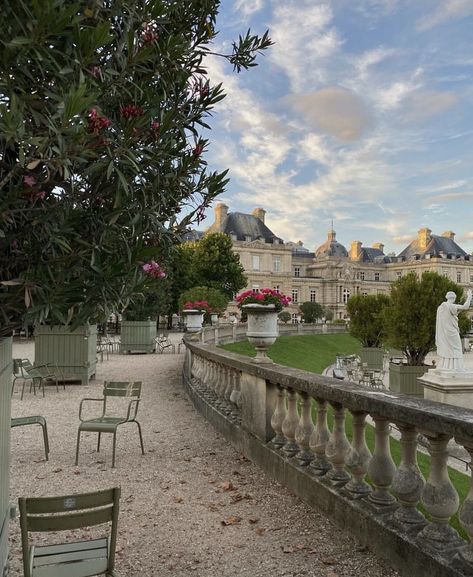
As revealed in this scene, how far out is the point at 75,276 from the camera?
2537 mm

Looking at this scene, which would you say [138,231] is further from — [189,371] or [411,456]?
[189,371]

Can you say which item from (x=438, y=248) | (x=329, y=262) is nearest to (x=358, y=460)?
(x=329, y=262)

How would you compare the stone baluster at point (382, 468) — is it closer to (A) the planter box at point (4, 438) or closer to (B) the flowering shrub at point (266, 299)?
(A) the planter box at point (4, 438)

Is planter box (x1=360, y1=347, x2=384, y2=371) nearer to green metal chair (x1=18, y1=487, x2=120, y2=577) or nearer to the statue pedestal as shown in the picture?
the statue pedestal

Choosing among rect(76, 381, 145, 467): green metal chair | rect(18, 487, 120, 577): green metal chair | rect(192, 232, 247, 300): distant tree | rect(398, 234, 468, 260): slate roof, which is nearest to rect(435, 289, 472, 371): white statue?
rect(76, 381, 145, 467): green metal chair

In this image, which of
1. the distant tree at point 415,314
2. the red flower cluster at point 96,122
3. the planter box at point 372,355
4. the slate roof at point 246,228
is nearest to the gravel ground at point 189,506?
the red flower cluster at point 96,122

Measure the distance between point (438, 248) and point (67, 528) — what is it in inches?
3711

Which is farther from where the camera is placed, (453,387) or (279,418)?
(453,387)

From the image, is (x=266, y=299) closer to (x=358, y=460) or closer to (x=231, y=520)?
(x=231, y=520)

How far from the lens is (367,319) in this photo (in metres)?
26.7

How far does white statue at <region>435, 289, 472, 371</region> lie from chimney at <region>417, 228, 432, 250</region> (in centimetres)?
8252

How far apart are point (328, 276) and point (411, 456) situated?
269 feet

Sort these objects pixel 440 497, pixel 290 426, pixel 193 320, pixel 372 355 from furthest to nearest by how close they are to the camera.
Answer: pixel 372 355 → pixel 193 320 → pixel 290 426 → pixel 440 497

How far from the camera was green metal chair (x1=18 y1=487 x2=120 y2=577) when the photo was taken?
2318 mm
